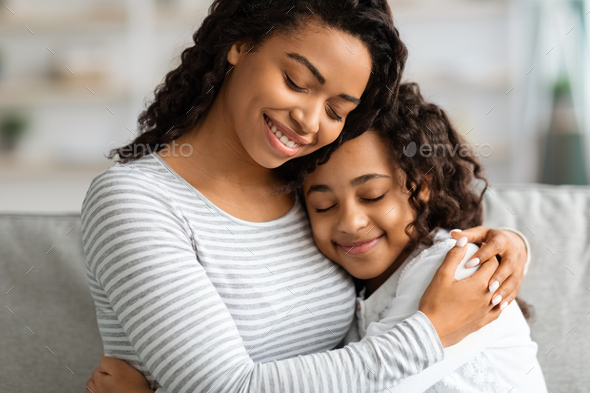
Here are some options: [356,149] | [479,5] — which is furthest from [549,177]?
[356,149]

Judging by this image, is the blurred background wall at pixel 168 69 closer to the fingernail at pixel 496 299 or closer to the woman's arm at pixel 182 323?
the fingernail at pixel 496 299

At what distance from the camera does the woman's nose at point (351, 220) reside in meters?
1.10

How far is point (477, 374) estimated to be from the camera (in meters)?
1.02

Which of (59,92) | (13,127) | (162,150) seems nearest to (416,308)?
(162,150)

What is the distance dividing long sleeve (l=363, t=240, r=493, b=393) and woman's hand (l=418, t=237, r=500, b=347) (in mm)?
26

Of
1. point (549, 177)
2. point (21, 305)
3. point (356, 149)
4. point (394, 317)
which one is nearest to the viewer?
point (394, 317)

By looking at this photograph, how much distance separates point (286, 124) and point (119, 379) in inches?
22.6

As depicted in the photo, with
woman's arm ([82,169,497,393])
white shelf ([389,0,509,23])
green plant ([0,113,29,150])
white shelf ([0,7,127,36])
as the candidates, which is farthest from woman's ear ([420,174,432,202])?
green plant ([0,113,29,150])

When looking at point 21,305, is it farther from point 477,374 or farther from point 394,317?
point 477,374

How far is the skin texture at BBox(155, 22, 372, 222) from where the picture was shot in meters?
0.96

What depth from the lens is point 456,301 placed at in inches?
37.9

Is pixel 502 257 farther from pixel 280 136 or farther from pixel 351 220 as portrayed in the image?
pixel 280 136

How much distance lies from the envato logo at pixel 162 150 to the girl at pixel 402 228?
290mm

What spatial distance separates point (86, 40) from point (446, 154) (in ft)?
10.2
